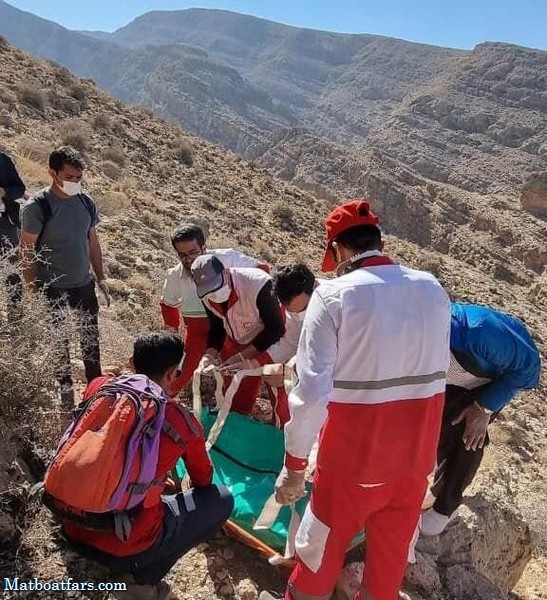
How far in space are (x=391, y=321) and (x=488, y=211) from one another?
87.9 ft

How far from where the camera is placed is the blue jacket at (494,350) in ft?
8.30

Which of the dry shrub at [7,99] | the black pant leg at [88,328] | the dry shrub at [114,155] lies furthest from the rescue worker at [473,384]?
the dry shrub at [7,99]

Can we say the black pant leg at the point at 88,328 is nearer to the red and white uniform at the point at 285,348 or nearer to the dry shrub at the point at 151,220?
the red and white uniform at the point at 285,348

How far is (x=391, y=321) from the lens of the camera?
191 centimetres

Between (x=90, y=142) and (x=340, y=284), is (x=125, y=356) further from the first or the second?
(x=90, y=142)

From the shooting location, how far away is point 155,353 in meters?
2.20

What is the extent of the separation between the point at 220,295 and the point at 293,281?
0.44m

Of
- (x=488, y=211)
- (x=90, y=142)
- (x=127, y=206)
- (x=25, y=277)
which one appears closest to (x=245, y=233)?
(x=127, y=206)

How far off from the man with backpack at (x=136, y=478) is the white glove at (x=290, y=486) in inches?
12.5

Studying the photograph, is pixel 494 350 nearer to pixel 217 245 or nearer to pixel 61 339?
pixel 61 339

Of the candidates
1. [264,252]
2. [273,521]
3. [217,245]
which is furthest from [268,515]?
[264,252]

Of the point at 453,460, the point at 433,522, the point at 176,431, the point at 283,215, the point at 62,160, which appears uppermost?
the point at 62,160

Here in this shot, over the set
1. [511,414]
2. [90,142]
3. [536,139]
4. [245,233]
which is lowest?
[511,414]

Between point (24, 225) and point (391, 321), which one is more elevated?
point (391, 321)
